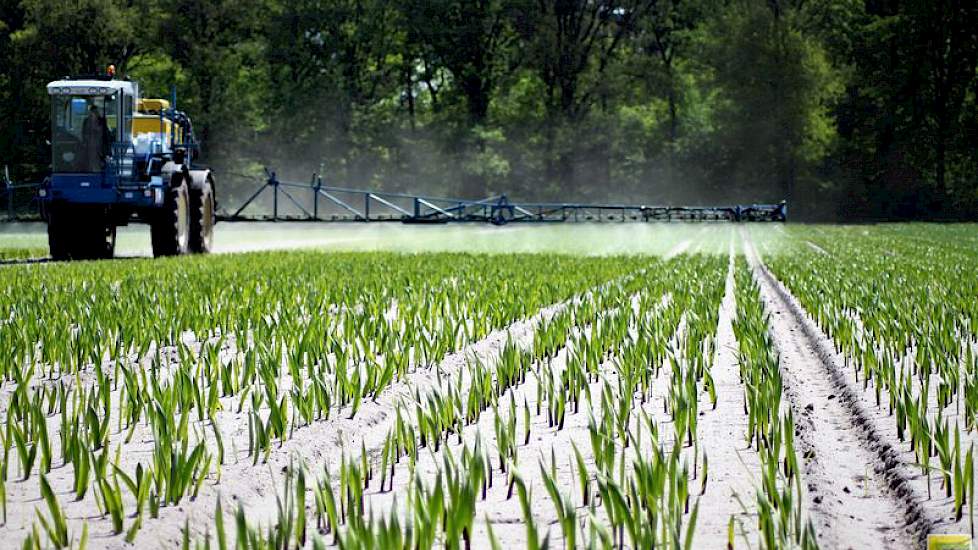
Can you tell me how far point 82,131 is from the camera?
19062mm

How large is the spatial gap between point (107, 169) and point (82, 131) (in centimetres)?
88

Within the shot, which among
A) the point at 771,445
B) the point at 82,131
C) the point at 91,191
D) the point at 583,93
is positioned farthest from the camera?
the point at 583,93

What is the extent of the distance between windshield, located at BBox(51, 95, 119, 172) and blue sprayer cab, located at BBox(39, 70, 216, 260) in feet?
0.06

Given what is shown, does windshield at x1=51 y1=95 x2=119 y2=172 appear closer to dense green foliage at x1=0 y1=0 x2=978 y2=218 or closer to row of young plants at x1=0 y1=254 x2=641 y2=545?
row of young plants at x1=0 y1=254 x2=641 y2=545

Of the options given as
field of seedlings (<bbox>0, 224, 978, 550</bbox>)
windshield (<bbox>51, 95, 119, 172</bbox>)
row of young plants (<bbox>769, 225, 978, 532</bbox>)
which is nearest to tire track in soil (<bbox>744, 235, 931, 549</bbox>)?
field of seedlings (<bbox>0, 224, 978, 550</bbox>)

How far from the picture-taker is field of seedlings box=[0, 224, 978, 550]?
3295 millimetres

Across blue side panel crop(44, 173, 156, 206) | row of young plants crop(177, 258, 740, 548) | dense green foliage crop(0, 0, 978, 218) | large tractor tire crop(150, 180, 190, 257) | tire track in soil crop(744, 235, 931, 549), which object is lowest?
tire track in soil crop(744, 235, 931, 549)

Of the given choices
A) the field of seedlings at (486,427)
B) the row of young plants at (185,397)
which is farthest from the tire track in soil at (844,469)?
the row of young plants at (185,397)

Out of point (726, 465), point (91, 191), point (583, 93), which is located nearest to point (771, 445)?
point (726, 465)

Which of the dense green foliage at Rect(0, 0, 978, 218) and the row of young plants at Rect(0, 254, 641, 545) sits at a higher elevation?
the dense green foliage at Rect(0, 0, 978, 218)

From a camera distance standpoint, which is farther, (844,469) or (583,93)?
(583,93)

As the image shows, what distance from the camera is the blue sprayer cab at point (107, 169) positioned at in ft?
61.4

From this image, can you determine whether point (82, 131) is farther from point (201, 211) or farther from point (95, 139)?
point (201, 211)

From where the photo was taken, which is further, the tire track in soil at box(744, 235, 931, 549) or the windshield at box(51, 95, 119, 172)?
the windshield at box(51, 95, 119, 172)
